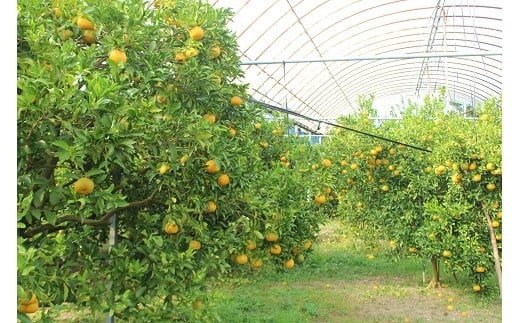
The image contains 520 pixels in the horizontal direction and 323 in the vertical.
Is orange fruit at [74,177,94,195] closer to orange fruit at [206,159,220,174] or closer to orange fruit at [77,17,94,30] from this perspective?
orange fruit at [206,159,220,174]

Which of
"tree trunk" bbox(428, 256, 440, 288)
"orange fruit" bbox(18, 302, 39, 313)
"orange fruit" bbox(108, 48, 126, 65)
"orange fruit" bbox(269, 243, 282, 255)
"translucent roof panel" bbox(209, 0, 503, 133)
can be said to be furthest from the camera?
"translucent roof panel" bbox(209, 0, 503, 133)

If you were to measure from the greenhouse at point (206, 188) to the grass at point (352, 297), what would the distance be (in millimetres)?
33

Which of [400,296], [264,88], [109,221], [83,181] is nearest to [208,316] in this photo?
[109,221]

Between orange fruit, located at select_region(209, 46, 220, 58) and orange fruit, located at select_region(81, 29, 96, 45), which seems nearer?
orange fruit, located at select_region(81, 29, 96, 45)

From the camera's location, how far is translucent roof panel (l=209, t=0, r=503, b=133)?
10.8 meters

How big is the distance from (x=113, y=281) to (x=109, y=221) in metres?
0.39

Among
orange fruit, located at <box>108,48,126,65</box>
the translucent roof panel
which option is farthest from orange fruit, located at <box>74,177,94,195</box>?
the translucent roof panel

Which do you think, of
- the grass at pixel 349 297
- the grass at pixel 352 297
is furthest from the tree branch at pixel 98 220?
the grass at pixel 352 297

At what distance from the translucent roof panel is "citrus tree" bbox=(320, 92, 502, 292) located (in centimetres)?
205

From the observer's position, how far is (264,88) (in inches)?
541

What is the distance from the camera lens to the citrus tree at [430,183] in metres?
4.89

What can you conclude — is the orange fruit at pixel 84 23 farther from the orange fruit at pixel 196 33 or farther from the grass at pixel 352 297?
the grass at pixel 352 297

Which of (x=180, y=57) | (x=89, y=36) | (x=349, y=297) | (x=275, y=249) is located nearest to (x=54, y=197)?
(x=89, y=36)

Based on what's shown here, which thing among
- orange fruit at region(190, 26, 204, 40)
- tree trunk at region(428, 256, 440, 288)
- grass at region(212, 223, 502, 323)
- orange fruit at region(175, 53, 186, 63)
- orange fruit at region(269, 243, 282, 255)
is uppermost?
orange fruit at region(190, 26, 204, 40)
